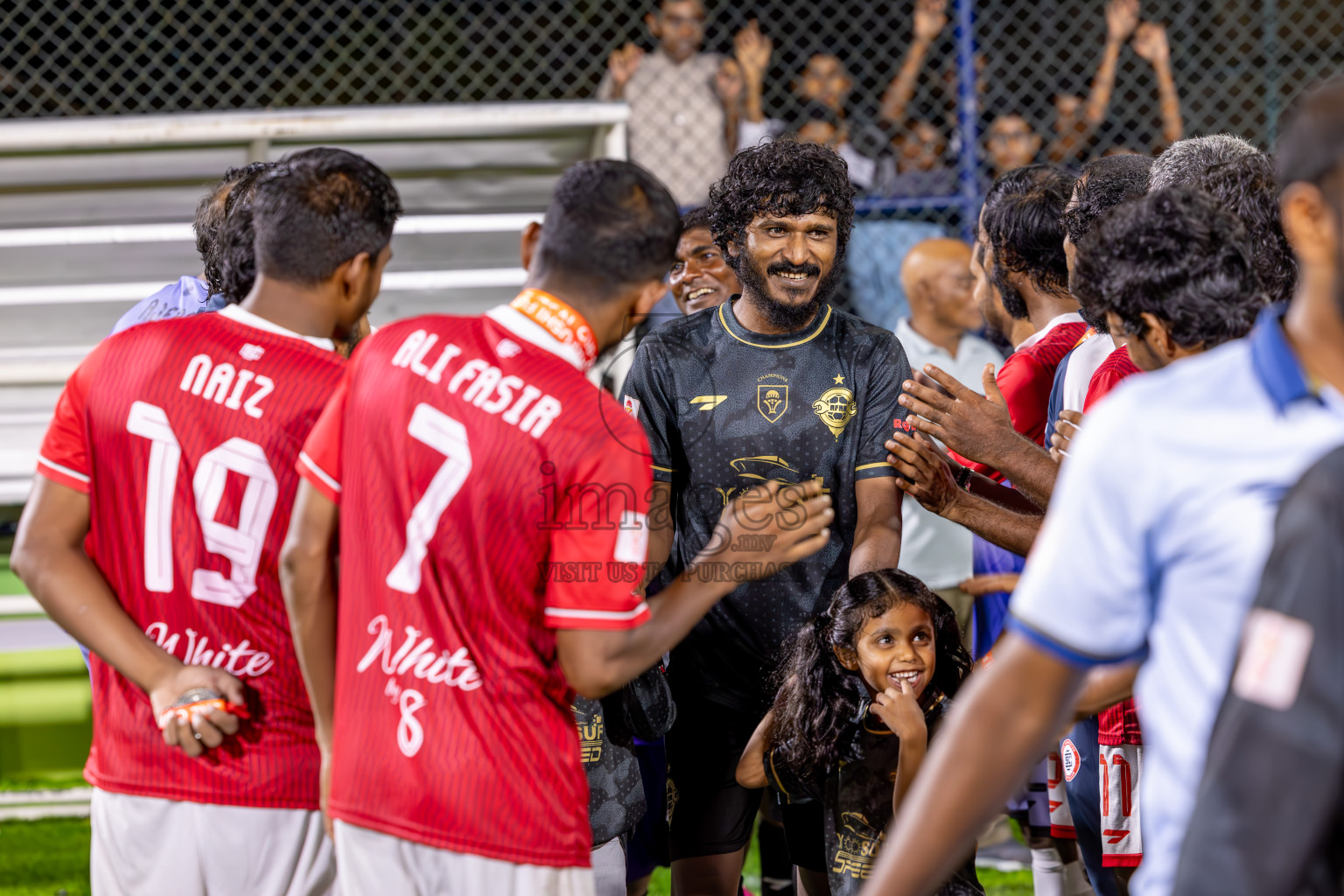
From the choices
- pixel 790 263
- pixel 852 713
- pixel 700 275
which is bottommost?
pixel 852 713

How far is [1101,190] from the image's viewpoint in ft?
8.71

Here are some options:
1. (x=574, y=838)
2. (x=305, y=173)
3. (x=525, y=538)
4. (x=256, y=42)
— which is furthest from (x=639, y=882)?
(x=256, y=42)

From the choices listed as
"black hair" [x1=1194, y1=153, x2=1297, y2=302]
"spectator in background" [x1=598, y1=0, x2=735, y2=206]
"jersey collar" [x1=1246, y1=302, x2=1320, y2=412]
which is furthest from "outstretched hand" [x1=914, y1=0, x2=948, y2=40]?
"jersey collar" [x1=1246, y1=302, x2=1320, y2=412]

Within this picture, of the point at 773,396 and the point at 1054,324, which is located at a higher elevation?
the point at 1054,324

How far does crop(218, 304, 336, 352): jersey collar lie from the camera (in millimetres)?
1965

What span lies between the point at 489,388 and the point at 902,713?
1284mm

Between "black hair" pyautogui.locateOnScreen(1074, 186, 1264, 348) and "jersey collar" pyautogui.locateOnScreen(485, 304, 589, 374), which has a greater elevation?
"black hair" pyautogui.locateOnScreen(1074, 186, 1264, 348)

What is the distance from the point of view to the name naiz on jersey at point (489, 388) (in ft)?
5.65

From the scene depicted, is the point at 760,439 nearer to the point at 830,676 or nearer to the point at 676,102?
the point at 830,676

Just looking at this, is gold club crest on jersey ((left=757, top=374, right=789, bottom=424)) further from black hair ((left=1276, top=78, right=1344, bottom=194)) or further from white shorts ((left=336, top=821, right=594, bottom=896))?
black hair ((left=1276, top=78, right=1344, bottom=194))

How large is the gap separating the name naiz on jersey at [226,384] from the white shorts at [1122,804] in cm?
192

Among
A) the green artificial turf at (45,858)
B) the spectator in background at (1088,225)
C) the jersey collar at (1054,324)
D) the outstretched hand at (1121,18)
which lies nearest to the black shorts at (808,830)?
the spectator in background at (1088,225)

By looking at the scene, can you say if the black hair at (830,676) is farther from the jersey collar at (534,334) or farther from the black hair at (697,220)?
the black hair at (697,220)

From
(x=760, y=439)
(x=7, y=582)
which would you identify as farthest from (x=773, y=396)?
(x=7, y=582)
